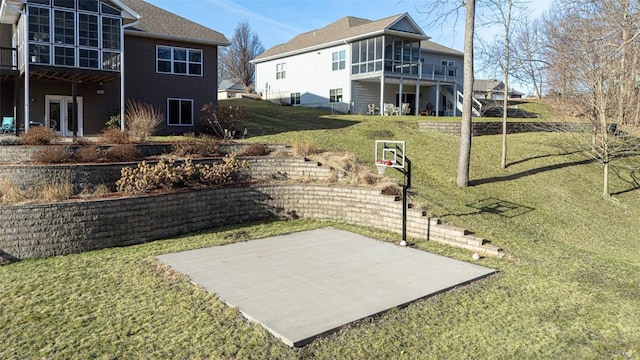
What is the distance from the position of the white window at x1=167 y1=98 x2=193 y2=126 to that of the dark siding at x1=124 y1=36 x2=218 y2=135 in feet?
0.60

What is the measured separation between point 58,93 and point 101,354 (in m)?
17.4

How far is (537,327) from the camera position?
5.15 m

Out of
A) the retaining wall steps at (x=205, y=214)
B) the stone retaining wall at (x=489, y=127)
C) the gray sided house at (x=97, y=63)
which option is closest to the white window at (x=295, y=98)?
the gray sided house at (x=97, y=63)

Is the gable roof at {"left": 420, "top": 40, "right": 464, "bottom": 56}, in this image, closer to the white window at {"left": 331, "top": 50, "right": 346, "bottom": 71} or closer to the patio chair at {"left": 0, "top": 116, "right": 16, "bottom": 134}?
the white window at {"left": 331, "top": 50, "right": 346, "bottom": 71}

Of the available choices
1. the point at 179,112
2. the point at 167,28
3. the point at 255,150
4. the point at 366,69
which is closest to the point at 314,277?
the point at 255,150

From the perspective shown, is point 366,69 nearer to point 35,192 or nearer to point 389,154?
point 389,154

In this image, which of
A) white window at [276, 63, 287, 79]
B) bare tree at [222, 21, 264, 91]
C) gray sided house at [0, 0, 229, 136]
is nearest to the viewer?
gray sided house at [0, 0, 229, 136]

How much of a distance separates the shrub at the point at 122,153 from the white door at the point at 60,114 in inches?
341

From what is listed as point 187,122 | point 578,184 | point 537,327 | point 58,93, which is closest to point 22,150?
point 58,93

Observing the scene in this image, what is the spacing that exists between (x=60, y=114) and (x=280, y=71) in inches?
807

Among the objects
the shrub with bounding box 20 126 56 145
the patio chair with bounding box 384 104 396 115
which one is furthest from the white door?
the patio chair with bounding box 384 104 396 115

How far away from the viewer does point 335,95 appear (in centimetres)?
3125

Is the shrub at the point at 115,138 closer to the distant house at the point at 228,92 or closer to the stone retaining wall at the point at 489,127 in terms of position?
the stone retaining wall at the point at 489,127

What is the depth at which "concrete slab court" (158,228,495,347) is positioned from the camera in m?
5.29
